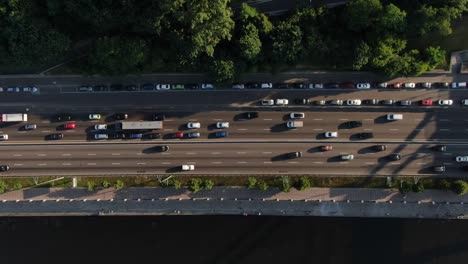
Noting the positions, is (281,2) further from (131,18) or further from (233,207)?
(233,207)

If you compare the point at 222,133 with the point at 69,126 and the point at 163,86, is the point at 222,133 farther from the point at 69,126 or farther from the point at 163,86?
the point at 69,126

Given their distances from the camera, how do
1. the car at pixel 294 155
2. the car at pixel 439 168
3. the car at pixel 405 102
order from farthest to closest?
1. the car at pixel 294 155
2. the car at pixel 439 168
3. the car at pixel 405 102

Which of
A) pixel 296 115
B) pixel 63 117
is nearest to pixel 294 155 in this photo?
pixel 296 115

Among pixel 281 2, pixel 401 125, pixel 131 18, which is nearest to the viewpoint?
pixel 131 18

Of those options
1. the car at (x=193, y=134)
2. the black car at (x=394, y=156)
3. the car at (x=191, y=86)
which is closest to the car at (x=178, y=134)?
the car at (x=193, y=134)

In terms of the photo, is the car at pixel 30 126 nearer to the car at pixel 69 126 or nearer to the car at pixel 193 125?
the car at pixel 69 126

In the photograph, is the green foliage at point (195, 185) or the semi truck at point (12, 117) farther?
the semi truck at point (12, 117)

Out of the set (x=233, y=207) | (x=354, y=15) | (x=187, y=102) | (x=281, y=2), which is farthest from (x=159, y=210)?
(x=354, y=15)

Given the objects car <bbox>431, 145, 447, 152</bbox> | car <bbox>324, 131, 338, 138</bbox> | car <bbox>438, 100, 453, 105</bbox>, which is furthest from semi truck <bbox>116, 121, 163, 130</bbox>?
car <bbox>438, 100, 453, 105</bbox>

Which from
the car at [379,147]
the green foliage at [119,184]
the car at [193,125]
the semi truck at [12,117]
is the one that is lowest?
the green foliage at [119,184]
